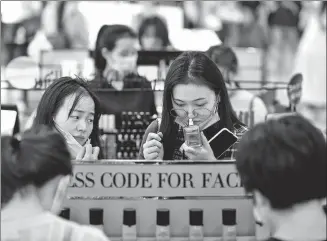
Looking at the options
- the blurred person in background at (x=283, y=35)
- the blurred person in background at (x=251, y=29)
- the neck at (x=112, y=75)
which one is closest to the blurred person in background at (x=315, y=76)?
the blurred person in background at (x=251, y=29)

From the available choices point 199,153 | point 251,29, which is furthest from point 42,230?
point 251,29

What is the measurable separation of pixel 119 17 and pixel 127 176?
17.5ft

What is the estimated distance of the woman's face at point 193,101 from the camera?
2834 mm

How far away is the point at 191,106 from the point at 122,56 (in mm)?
1782

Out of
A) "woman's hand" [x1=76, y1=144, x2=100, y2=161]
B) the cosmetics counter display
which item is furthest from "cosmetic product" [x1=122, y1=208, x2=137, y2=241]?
"woman's hand" [x1=76, y1=144, x2=100, y2=161]

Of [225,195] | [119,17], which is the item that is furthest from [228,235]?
[119,17]

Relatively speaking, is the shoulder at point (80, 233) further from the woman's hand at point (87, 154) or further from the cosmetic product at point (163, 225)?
the woman's hand at point (87, 154)

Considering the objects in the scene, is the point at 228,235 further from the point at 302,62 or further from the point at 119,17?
the point at 119,17

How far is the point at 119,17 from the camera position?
7.61 metres

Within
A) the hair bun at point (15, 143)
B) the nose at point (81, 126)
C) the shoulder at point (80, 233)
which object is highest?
the hair bun at point (15, 143)

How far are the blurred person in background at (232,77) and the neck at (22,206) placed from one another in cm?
234

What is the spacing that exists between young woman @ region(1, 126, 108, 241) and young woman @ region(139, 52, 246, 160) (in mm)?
964

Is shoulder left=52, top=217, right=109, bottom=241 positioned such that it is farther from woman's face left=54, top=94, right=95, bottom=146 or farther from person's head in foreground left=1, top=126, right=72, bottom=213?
woman's face left=54, top=94, right=95, bottom=146

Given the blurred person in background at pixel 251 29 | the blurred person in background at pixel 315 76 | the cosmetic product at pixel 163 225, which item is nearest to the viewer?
the cosmetic product at pixel 163 225
